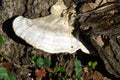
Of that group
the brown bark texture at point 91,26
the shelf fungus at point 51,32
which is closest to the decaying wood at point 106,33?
the brown bark texture at point 91,26

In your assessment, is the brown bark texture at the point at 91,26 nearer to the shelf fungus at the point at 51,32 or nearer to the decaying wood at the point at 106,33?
the decaying wood at the point at 106,33

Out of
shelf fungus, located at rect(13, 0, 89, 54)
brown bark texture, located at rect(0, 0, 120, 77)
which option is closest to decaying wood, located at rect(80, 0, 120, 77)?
brown bark texture, located at rect(0, 0, 120, 77)

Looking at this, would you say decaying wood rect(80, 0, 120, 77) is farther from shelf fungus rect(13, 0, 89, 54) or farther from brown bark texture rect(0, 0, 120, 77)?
shelf fungus rect(13, 0, 89, 54)

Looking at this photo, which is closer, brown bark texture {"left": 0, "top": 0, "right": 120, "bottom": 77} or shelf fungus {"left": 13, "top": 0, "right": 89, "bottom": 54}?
brown bark texture {"left": 0, "top": 0, "right": 120, "bottom": 77}

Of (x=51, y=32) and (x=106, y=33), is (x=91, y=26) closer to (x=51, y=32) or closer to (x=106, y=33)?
A: (x=106, y=33)

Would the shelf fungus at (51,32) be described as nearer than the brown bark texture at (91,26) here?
No
